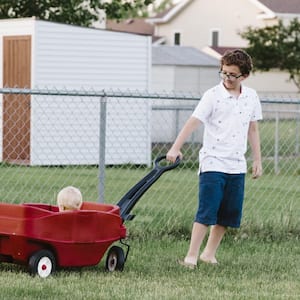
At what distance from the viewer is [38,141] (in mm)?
17922

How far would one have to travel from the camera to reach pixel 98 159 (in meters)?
14.2

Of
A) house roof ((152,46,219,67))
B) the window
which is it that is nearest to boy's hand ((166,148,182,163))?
house roof ((152,46,219,67))

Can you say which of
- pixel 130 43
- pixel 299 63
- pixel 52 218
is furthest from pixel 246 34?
pixel 52 218

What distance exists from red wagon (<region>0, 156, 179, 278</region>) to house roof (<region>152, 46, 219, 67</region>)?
25590mm

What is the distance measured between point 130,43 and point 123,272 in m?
13.1

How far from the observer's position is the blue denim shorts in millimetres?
7895

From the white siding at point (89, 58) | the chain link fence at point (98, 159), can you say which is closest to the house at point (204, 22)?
the chain link fence at point (98, 159)

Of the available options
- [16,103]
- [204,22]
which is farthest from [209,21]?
[16,103]

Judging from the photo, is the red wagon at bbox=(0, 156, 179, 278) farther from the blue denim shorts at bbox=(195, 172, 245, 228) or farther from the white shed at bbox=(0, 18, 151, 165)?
the white shed at bbox=(0, 18, 151, 165)

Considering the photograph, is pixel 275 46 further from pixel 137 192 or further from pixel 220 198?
pixel 137 192

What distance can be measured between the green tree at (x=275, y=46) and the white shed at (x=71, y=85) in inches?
851

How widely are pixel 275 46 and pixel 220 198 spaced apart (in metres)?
34.2

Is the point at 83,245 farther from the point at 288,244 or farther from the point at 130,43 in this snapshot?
the point at 130,43

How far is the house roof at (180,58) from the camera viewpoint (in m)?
33.3
